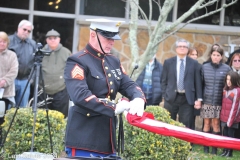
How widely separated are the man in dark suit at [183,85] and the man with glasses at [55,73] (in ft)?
6.23

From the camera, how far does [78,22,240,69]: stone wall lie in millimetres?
12430

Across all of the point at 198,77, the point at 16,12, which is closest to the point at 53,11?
the point at 16,12

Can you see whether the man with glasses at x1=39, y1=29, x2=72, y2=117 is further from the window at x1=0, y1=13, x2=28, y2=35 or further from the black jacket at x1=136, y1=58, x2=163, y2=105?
the window at x1=0, y1=13, x2=28, y2=35

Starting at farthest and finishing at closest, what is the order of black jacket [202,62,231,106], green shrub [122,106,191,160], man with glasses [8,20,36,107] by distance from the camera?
black jacket [202,62,231,106], man with glasses [8,20,36,107], green shrub [122,106,191,160]

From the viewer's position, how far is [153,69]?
10.6m

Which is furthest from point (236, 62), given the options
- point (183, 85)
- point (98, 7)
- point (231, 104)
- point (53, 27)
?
point (53, 27)

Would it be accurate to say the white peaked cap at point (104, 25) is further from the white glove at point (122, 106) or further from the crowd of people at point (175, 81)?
the crowd of people at point (175, 81)

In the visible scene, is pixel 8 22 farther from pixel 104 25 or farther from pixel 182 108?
pixel 104 25

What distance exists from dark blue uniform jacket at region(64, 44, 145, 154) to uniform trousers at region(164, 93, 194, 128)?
17.5ft

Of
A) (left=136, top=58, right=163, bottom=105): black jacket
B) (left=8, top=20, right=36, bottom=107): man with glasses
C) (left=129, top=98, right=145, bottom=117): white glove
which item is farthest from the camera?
(left=136, top=58, right=163, bottom=105): black jacket

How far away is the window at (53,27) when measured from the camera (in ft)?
41.0

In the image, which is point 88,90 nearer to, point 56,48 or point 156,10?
point 56,48

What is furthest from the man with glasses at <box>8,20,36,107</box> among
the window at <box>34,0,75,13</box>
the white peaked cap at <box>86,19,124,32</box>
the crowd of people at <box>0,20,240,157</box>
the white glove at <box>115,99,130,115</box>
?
the white glove at <box>115,99,130,115</box>

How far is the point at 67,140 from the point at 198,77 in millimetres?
5718
